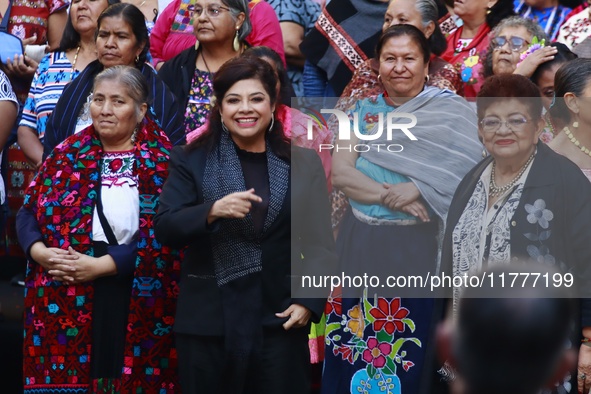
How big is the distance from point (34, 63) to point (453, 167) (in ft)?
9.64

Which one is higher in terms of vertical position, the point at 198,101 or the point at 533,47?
the point at 533,47

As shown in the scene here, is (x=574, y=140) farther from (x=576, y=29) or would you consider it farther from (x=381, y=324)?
(x=576, y=29)

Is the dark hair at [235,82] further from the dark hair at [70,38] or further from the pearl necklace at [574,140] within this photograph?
the dark hair at [70,38]

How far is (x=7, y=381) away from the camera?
5988mm

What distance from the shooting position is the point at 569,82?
4.75 m

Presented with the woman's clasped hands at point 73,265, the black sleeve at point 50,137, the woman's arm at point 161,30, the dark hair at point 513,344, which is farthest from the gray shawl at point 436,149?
the dark hair at point 513,344

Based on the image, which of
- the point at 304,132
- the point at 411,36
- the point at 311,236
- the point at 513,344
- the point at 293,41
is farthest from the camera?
the point at 293,41

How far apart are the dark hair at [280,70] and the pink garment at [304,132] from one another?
0.17 ft

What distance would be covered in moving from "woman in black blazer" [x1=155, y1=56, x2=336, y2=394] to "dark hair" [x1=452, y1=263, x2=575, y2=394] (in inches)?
95.8

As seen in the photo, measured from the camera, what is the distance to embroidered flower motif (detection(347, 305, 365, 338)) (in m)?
4.99

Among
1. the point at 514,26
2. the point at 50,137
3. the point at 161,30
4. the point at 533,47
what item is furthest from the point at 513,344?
the point at 161,30

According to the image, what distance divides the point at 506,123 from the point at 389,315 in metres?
1.01

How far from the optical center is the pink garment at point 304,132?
199 inches

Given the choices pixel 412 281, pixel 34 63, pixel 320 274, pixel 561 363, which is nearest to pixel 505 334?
pixel 561 363
